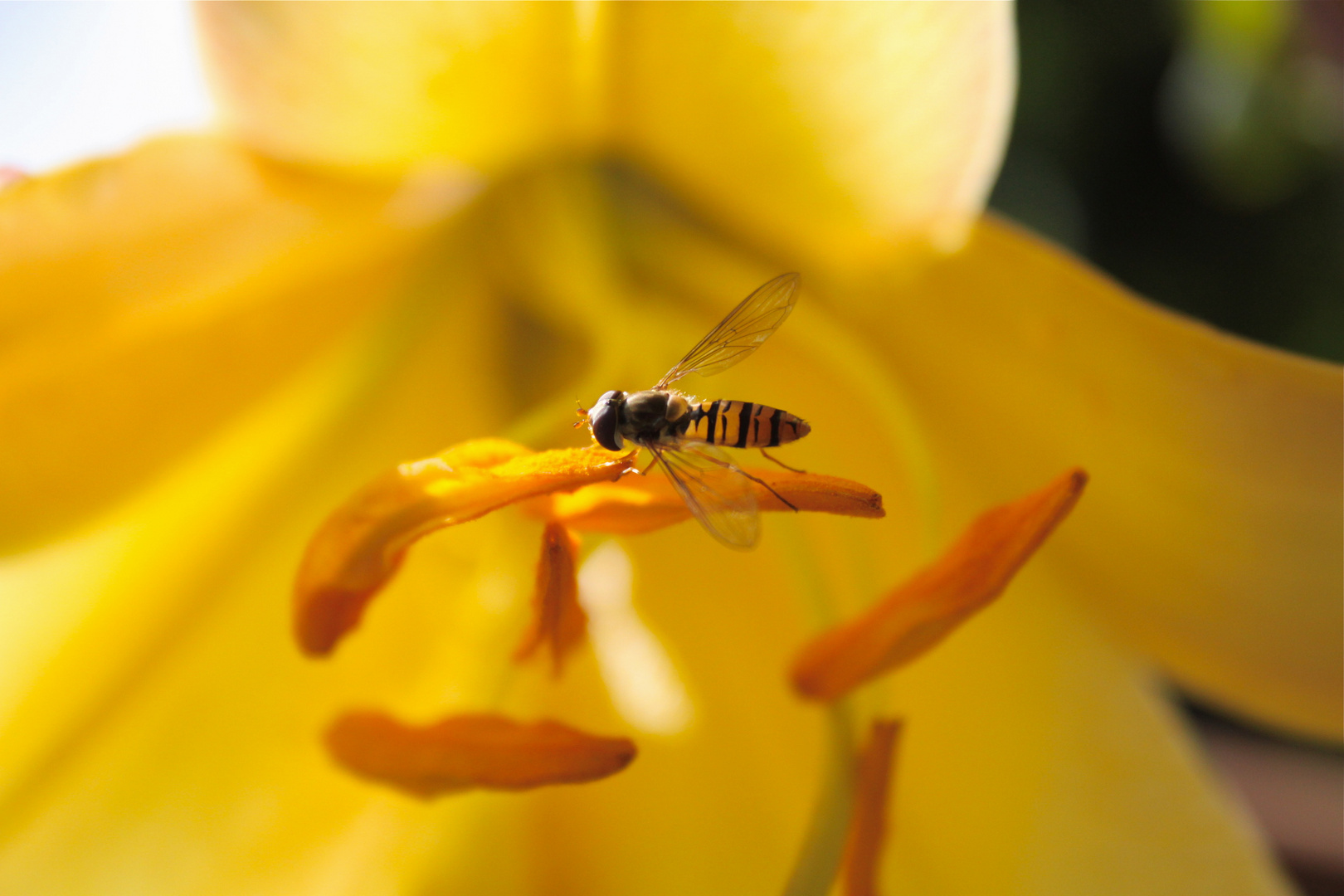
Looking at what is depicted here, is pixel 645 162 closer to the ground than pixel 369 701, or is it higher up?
higher up

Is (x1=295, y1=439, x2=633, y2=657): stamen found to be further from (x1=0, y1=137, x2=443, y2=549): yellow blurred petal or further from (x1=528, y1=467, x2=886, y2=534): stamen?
(x1=0, y1=137, x2=443, y2=549): yellow blurred petal

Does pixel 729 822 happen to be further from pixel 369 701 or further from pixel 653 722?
pixel 369 701

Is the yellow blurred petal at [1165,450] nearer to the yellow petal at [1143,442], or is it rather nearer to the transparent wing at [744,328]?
the yellow petal at [1143,442]

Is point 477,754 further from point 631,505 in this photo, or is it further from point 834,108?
point 834,108

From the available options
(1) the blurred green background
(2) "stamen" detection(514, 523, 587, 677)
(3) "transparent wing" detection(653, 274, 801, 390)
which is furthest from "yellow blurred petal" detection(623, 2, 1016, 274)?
(1) the blurred green background

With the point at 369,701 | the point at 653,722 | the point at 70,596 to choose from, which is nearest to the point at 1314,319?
the point at 653,722

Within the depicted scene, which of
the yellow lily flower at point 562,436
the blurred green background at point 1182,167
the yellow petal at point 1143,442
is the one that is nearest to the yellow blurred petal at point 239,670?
the yellow lily flower at point 562,436
